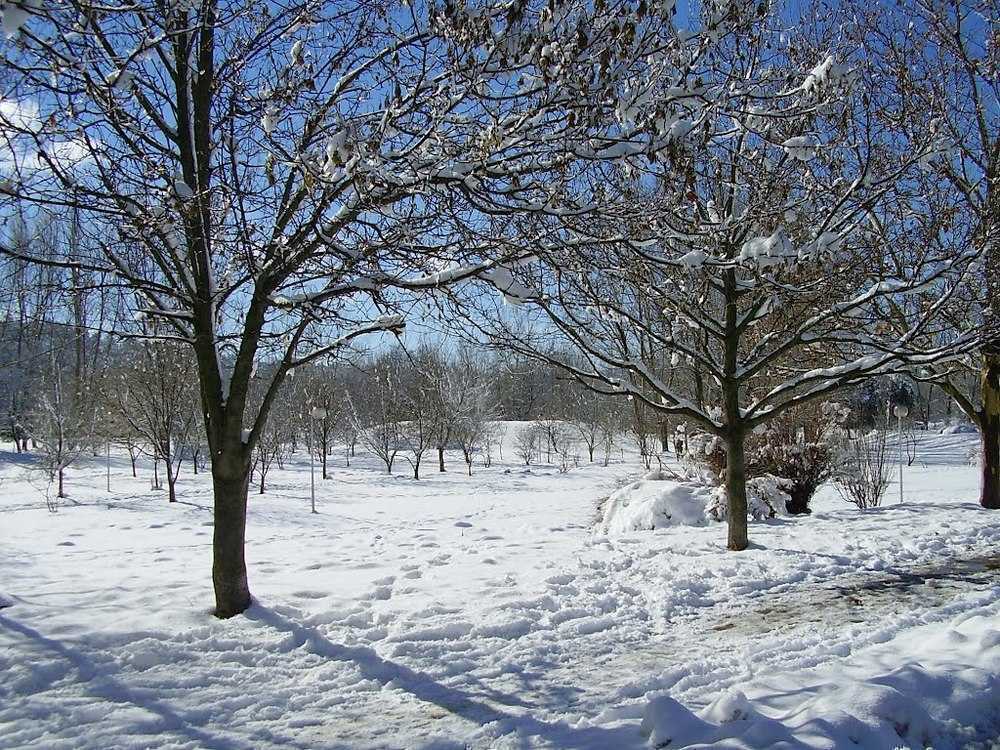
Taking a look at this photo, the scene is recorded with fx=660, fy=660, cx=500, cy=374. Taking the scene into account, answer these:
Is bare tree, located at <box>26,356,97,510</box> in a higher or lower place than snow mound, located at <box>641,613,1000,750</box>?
higher

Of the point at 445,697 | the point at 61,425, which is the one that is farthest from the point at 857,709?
the point at 61,425

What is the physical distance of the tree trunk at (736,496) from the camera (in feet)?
24.7

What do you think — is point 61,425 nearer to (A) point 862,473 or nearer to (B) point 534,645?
(B) point 534,645

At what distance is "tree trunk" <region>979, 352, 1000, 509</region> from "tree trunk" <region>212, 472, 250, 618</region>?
11754mm

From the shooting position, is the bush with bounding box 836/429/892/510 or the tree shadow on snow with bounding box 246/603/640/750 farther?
the bush with bounding box 836/429/892/510

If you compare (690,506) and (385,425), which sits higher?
(385,425)

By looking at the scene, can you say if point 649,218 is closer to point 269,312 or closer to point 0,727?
point 269,312

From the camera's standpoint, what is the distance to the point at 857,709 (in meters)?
2.89

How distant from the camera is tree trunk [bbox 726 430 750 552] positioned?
24.7 feet

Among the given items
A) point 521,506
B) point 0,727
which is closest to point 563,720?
point 0,727

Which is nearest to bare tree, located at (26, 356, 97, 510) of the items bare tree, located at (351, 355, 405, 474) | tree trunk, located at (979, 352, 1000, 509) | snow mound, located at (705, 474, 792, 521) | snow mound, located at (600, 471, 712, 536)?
bare tree, located at (351, 355, 405, 474)

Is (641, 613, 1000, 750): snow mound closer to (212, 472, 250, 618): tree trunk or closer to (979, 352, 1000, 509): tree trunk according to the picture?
(212, 472, 250, 618): tree trunk

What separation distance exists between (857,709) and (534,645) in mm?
2174

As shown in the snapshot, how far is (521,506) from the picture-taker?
17266 millimetres
